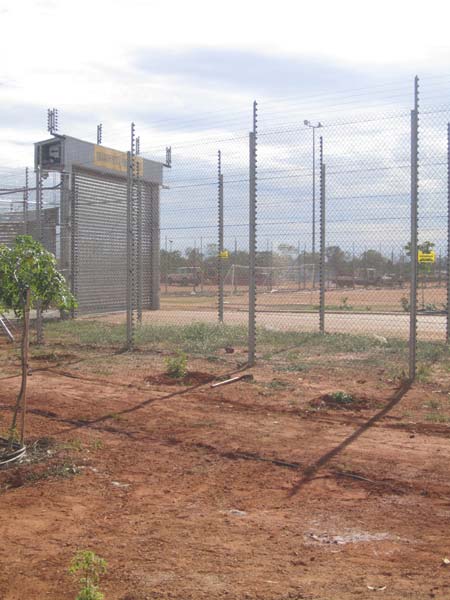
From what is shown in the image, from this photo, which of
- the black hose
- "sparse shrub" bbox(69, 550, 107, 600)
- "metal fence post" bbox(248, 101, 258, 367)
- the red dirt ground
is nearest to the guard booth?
"metal fence post" bbox(248, 101, 258, 367)

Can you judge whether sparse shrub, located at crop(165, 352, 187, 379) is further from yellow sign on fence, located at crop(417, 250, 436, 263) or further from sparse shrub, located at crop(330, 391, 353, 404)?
yellow sign on fence, located at crop(417, 250, 436, 263)

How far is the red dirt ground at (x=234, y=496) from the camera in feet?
12.1

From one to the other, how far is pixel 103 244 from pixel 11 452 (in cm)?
1368

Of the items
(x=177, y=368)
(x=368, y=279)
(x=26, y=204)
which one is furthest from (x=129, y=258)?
(x=368, y=279)

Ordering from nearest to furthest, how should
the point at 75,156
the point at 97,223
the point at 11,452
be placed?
the point at 11,452 < the point at 75,156 < the point at 97,223

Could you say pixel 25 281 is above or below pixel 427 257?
below

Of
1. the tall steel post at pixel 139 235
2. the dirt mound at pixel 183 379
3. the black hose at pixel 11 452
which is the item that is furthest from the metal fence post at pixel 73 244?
the black hose at pixel 11 452

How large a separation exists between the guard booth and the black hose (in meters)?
11.2

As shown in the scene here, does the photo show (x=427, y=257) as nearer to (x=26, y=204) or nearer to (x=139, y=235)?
(x=139, y=235)

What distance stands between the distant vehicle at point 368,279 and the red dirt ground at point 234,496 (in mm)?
7036

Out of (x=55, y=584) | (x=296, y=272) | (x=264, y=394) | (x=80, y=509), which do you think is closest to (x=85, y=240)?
(x=296, y=272)

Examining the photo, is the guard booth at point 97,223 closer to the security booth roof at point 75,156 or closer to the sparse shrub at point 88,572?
the security booth roof at point 75,156

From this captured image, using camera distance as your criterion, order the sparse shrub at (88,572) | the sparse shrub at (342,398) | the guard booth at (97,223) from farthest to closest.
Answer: the guard booth at (97,223)
the sparse shrub at (342,398)
the sparse shrub at (88,572)

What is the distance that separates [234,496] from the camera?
5.01 m
